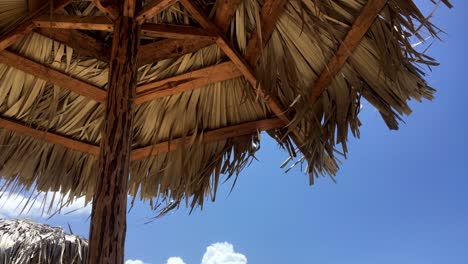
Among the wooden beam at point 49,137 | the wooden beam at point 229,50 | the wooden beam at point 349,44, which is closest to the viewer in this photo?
the wooden beam at point 349,44

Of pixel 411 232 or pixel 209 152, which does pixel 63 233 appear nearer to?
pixel 209 152

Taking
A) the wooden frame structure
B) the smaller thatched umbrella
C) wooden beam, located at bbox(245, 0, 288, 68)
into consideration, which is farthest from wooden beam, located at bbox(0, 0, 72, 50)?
the smaller thatched umbrella

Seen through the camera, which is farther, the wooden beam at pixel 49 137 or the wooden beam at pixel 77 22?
the wooden beam at pixel 49 137

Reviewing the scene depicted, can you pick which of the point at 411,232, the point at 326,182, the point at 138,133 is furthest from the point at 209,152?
the point at 411,232

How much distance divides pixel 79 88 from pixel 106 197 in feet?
4.54

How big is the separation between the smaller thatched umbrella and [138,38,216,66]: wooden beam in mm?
→ 1889

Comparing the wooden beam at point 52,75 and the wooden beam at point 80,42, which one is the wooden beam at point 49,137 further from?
the wooden beam at point 80,42

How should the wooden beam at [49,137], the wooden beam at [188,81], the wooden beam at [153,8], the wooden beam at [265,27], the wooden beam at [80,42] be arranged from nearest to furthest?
1. the wooden beam at [153,8]
2. the wooden beam at [265,27]
3. the wooden beam at [80,42]
4. the wooden beam at [188,81]
5. the wooden beam at [49,137]

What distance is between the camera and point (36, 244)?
162 inches

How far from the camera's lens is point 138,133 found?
13.0 feet

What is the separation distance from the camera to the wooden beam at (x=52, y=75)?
318 centimetres

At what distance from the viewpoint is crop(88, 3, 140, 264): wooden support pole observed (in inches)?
86.5

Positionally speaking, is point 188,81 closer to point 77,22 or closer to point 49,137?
point 77,22

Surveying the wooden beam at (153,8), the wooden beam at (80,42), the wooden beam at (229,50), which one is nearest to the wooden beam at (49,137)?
the wooden beam at (80,42)
